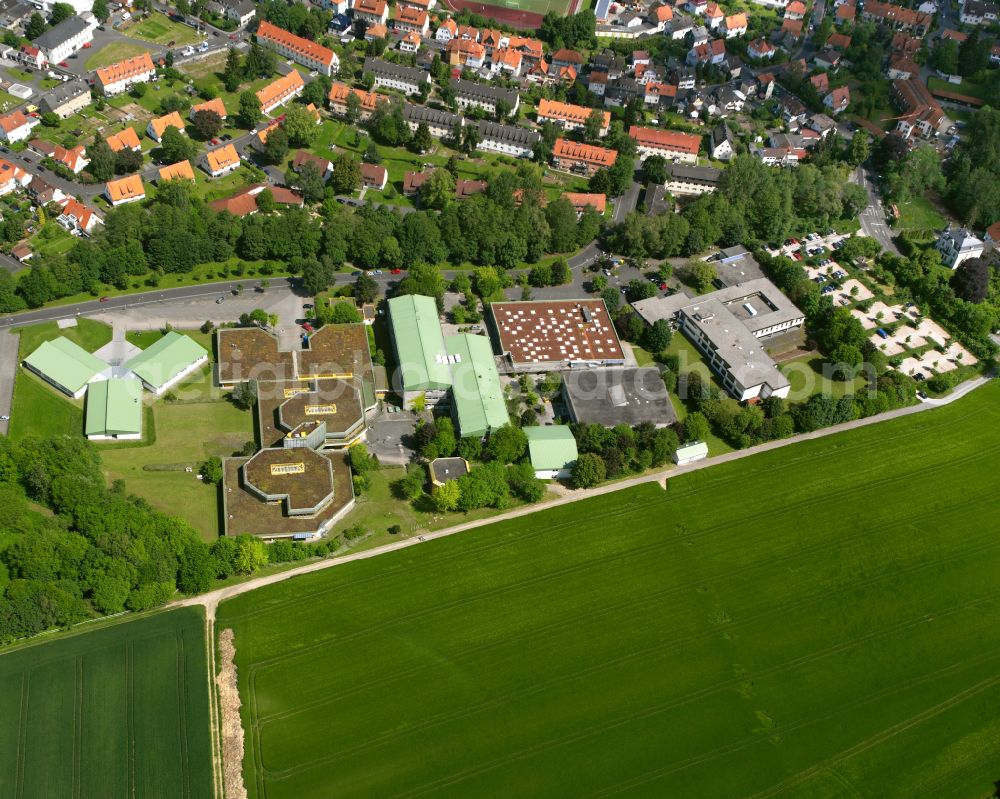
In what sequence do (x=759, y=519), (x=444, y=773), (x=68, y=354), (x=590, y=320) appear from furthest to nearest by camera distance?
(x=590, y=320) < (x=68, y=354) < (x=759, y=519) < (x=444, y=773)

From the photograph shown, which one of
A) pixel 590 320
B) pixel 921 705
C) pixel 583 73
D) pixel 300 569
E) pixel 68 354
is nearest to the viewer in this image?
pixel 921 705

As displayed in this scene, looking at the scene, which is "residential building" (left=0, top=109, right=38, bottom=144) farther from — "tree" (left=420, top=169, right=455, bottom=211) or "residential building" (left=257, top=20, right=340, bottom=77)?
"tree" (left=420, top=169, right=455, bottom=211)

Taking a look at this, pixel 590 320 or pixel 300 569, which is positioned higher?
pixel 590 320

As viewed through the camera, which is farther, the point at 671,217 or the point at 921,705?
the point at 671,217

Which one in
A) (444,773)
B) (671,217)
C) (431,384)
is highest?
(671,217)

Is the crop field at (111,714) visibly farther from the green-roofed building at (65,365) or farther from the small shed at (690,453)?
the small shed at (690,453)

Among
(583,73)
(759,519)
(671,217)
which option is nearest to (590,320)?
(671,217)

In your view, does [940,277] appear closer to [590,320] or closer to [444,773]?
[590,320]

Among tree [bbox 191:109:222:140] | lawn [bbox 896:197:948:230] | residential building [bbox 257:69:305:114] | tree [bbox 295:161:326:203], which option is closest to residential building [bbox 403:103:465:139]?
residential building [bbox 257:69:305:114]
